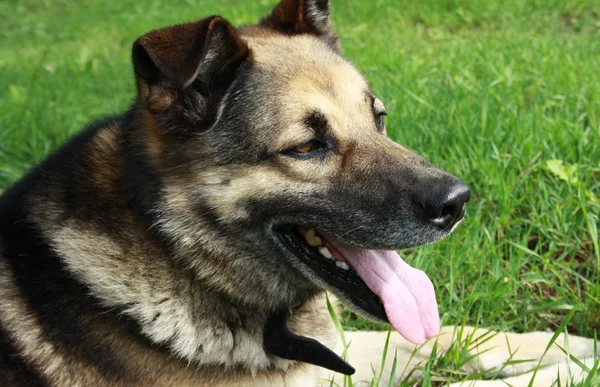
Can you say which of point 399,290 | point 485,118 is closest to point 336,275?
point 399,290

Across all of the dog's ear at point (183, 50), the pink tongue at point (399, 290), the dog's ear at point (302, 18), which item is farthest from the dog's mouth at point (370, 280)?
the dog's ear at point (302, 18)

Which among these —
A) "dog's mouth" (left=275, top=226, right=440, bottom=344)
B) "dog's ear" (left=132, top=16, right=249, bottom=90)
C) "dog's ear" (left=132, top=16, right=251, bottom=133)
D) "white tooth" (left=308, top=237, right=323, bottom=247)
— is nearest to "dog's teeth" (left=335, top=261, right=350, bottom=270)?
"dog's mouth" (left=275, top=226, right=440, bottom=344)

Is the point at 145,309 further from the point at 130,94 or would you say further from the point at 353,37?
the point at 353,37

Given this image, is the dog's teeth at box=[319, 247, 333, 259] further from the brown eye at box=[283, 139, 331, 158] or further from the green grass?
the green grass

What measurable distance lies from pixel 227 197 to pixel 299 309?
63cm

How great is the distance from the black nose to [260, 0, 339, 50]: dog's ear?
1018 mm

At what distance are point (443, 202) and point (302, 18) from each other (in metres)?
1.17

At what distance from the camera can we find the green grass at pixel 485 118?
327 cm

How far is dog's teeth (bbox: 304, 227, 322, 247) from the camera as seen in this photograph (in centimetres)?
252

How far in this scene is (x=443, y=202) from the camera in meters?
2.30

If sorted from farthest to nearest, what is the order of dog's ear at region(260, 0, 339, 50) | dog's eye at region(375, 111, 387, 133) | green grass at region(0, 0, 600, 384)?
green grass at region(0, 0, 600, 384) < dog's ear at region(260, 0, 339, 50) < dog's eye at region(375, 111, 387, 133)

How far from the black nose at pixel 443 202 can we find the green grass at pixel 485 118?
732mm

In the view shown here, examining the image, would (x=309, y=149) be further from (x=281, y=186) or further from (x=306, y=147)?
(x=281, y=186)

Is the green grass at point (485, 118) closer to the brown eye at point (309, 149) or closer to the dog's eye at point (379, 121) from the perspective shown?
the dog's eye at point (379, 121)
